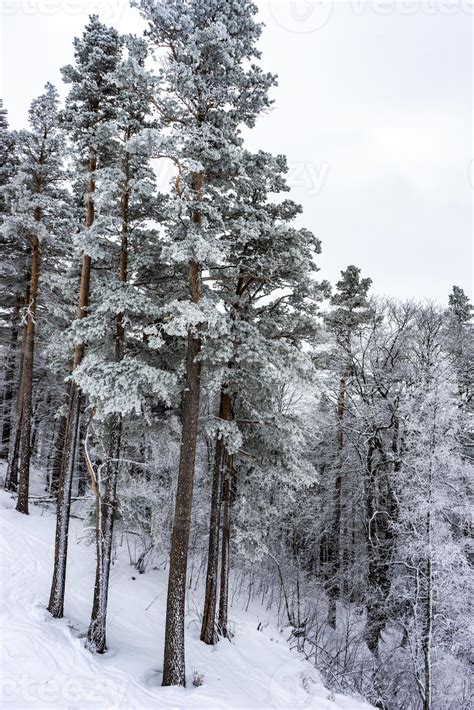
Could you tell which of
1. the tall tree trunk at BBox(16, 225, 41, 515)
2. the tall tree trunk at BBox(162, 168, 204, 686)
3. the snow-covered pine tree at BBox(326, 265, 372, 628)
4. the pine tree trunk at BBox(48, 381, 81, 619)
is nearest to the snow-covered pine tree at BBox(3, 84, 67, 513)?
the tall tree trunk at BBox(16, 225, 41, 515)

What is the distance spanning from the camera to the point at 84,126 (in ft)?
34.2

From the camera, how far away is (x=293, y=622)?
604 inches

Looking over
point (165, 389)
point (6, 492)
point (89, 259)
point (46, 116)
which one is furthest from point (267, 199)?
point (6, 492)

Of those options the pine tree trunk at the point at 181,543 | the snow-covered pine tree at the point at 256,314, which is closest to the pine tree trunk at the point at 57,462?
the snow-covered pine tree at the point at 256,314

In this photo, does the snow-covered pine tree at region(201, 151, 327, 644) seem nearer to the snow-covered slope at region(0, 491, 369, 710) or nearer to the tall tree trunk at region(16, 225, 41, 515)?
the snow-covered slope at region(0, 491, 369, 710)

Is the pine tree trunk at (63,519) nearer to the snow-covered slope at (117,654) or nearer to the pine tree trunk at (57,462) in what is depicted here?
the snow-covered slope at (117,654)

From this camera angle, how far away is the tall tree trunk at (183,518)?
8039 millimetres

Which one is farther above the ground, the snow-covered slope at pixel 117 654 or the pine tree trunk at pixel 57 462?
the pine tree trunk at pixel 57 462

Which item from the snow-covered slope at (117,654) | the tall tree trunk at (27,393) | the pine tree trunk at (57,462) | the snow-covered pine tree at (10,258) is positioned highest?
the snow-covered pine tree at (10,258)

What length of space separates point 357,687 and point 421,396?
8.26 meters

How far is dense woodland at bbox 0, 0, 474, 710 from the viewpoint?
8.32 metres

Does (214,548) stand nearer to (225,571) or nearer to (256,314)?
(225,571)

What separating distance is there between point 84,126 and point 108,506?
961 centimetres

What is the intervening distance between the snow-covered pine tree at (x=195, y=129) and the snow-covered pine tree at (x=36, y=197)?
6.98m
